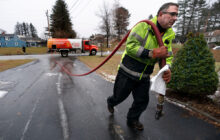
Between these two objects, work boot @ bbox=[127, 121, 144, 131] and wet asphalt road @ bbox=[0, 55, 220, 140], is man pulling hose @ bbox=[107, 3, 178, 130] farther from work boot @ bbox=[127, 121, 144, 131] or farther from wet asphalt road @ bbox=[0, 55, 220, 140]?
wet asphalt road @ bbox=[0, 55, 220, 140]

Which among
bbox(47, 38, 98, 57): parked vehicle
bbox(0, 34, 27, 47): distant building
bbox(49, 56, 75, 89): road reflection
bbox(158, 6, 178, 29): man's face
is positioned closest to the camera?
bbox(158, 6, 178, 29): man's face

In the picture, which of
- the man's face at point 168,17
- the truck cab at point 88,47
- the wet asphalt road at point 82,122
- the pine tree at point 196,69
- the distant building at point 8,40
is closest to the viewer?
the man's face at point 168,17

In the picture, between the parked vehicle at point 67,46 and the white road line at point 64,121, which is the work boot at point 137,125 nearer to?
the white road line at point 64,121

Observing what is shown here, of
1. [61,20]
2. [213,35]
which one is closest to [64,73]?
[61,20]

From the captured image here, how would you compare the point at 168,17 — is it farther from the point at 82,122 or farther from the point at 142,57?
the point at 82,122

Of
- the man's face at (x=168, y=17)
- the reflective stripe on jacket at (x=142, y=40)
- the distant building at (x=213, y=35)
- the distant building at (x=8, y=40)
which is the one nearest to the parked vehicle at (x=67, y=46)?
the reflective stripe on jacket at (x=142, y=40)

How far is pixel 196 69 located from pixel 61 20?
41560 mm

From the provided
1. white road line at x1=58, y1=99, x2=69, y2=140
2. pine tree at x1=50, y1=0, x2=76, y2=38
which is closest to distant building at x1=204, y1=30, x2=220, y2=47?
pine tree at x1=50, y1=0, x2=76, y2=38

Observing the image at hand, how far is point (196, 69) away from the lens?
3.41 metres

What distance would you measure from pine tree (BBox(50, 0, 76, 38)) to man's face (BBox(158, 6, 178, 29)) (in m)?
38.2

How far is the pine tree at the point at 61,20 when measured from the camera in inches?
1491

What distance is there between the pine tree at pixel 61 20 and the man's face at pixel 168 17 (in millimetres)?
38211

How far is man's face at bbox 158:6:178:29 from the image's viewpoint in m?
1.58

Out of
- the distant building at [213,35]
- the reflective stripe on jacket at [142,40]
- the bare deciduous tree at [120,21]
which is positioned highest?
the bare deciduous tree at [120,21]
